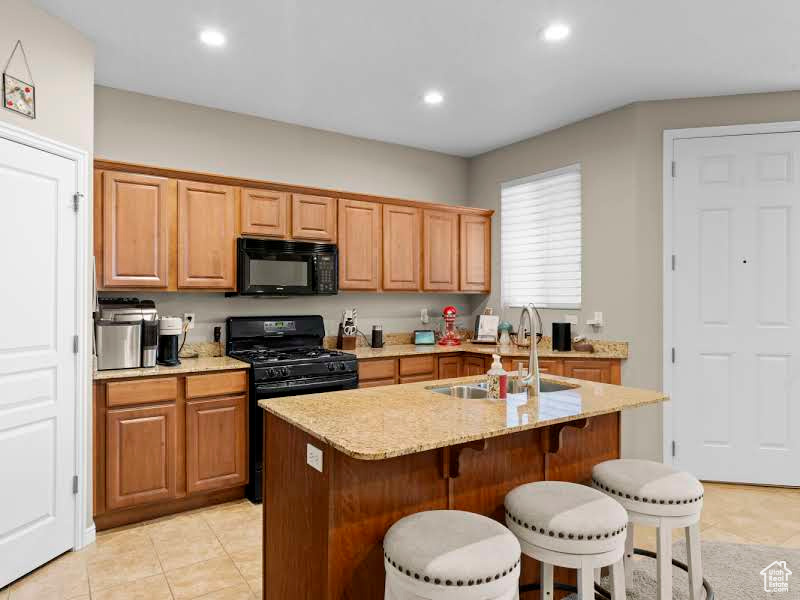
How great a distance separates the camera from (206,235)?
364cm

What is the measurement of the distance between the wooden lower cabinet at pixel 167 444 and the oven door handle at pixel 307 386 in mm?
130

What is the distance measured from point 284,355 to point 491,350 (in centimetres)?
176

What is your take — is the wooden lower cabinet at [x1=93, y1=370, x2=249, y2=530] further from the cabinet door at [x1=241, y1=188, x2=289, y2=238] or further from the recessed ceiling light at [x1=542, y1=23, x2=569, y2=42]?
the recessed ceiling light at [x1=542, y1=23, x2=569, y2=42]

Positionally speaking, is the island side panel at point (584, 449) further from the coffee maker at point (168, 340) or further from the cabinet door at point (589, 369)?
the coffee maker at point (168, 340)

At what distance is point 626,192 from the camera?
4.00 m

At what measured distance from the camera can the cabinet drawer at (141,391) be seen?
300cm

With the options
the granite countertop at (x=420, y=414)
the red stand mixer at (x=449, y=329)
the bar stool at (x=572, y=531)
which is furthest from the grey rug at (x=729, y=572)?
the red stand mixer at (x=449, y=329)

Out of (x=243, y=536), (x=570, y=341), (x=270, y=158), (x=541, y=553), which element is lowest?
(x=243, y=536)

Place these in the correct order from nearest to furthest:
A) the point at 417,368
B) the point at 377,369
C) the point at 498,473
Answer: the point at 498,473 < the point at 377,369 < the point at 417,368

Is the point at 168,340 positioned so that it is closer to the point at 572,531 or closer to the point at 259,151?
the point at 259,151

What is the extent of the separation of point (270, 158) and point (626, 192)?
9.35 feet

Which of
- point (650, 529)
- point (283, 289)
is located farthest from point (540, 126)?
point (650, 529)

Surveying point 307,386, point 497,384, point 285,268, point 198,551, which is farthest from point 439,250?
point 198,551

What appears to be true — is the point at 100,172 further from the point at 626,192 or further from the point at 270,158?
the point at 626,192
